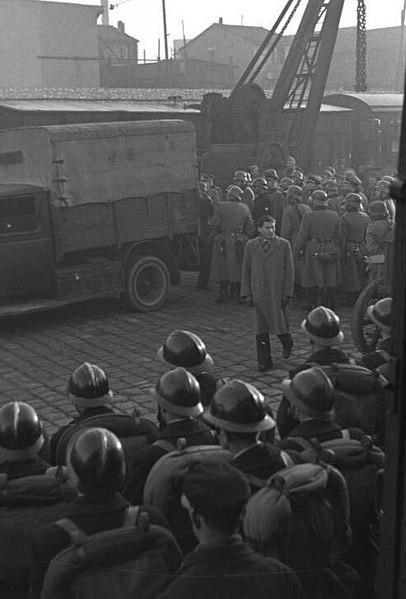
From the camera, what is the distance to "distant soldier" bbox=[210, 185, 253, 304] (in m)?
11.2

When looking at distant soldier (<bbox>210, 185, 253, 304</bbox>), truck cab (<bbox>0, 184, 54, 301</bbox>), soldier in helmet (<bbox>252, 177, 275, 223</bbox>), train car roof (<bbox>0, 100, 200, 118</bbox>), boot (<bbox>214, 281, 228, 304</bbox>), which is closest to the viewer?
truck cab (<bbox>0, 184, 54, 301</bbox>)

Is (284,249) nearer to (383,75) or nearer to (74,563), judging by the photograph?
(74,563)

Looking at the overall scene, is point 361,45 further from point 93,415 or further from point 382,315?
point 93,415

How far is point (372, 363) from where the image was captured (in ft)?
16.1

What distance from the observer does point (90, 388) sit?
4129 millimetres

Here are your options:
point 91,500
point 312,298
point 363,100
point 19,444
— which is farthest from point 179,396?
point 363,100

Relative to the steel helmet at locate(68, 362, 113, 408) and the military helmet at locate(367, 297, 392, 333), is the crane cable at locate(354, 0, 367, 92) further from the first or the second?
the steel helmet at locate(68, 362, 113, 408)

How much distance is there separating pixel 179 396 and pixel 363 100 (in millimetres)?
22413

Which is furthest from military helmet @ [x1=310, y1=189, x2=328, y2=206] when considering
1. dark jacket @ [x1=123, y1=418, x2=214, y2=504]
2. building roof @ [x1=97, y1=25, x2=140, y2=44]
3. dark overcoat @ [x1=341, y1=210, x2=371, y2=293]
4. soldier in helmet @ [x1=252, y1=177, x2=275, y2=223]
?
building roof @ [x1=97, y1=25, x2=140, y2=44]

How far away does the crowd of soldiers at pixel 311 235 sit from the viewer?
33.3ft

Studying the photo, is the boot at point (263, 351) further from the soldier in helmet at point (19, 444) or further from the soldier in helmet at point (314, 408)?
the soldier in helmet at point (19, 444)

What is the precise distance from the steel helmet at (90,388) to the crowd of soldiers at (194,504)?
0.61ft

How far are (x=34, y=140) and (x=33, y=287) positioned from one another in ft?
5.98

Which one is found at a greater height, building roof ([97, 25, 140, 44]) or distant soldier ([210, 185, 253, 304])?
building roof ([97, 25, 140, 44])
